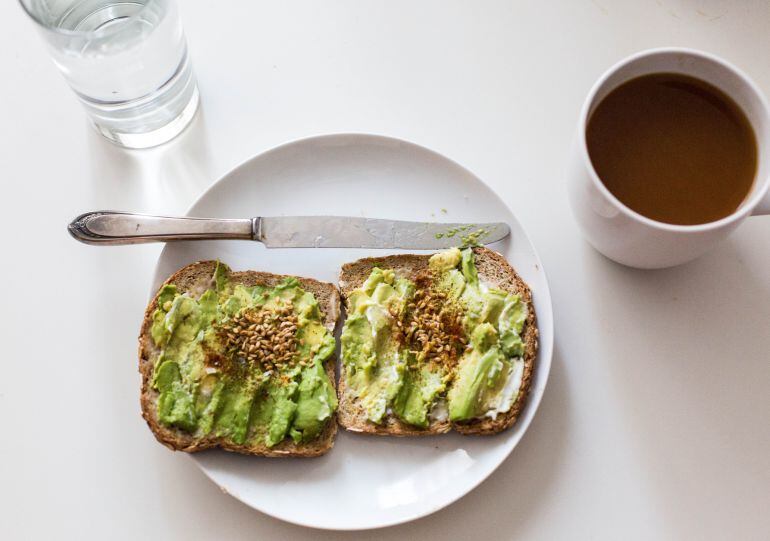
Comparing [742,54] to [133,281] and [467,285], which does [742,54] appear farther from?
[133,281]

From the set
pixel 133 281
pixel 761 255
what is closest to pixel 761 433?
pixel 761 255

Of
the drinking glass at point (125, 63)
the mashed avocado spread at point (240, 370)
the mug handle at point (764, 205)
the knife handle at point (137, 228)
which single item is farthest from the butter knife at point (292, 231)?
the mug handle at point (764, 205)

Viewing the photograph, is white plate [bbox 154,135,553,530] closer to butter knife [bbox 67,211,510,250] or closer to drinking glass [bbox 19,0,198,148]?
butter knife [bbox 67,211,510,250]

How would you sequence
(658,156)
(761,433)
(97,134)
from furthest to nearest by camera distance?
(97,134) → (761,433) → (658,156)

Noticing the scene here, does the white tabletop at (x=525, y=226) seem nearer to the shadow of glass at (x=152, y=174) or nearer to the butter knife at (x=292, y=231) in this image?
the shadow of glass at (x=152, y=174)

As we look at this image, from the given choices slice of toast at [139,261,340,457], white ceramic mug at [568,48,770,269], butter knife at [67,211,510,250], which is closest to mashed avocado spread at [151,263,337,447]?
slice of toast at [139,261,340,457]
